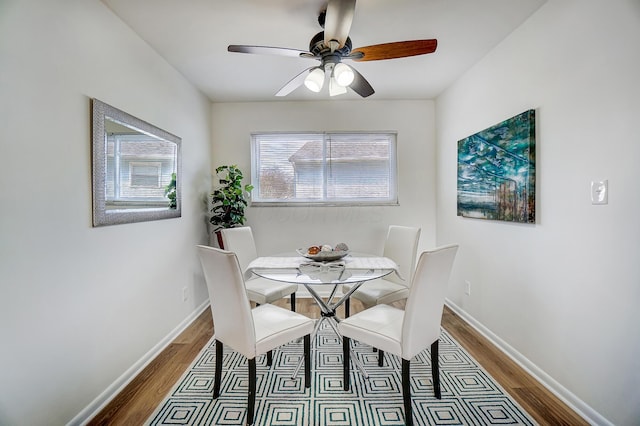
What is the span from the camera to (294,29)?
7.05ft

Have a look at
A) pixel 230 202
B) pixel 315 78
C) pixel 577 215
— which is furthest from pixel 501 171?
pixel 230 202

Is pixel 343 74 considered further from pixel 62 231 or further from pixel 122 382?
pixel 122 382

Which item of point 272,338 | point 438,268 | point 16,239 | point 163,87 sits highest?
point 163,87

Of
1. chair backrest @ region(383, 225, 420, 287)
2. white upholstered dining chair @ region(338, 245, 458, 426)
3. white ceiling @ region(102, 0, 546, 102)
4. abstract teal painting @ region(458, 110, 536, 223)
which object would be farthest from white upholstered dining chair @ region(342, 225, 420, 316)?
white ceiling @ region(102, 0, 546, 102)

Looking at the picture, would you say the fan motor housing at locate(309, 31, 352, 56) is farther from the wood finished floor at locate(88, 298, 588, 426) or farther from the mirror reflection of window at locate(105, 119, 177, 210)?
the wood finished floor at locate(88, 298, 588, 426)

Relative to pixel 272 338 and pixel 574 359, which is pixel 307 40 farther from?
pixel 574 359

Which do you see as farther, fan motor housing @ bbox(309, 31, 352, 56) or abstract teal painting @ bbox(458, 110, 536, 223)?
abstract teal painting @ bbox(458, 110, 536, 223)

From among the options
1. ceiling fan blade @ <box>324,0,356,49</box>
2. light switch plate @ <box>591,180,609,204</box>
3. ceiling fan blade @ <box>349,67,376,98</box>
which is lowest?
light switch plate @ <box>591,180,609,204</box>

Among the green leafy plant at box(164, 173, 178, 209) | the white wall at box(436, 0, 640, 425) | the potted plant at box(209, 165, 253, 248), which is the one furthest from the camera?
the potted plant at box(209, 165, 253, 248)

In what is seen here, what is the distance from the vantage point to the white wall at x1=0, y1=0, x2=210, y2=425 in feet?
4.28

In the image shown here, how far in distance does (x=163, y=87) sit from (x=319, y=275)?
2.17m

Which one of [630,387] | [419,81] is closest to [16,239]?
[630,387]

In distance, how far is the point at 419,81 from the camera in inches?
124

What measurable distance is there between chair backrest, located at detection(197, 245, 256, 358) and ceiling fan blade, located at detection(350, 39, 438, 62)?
4.84 feet
